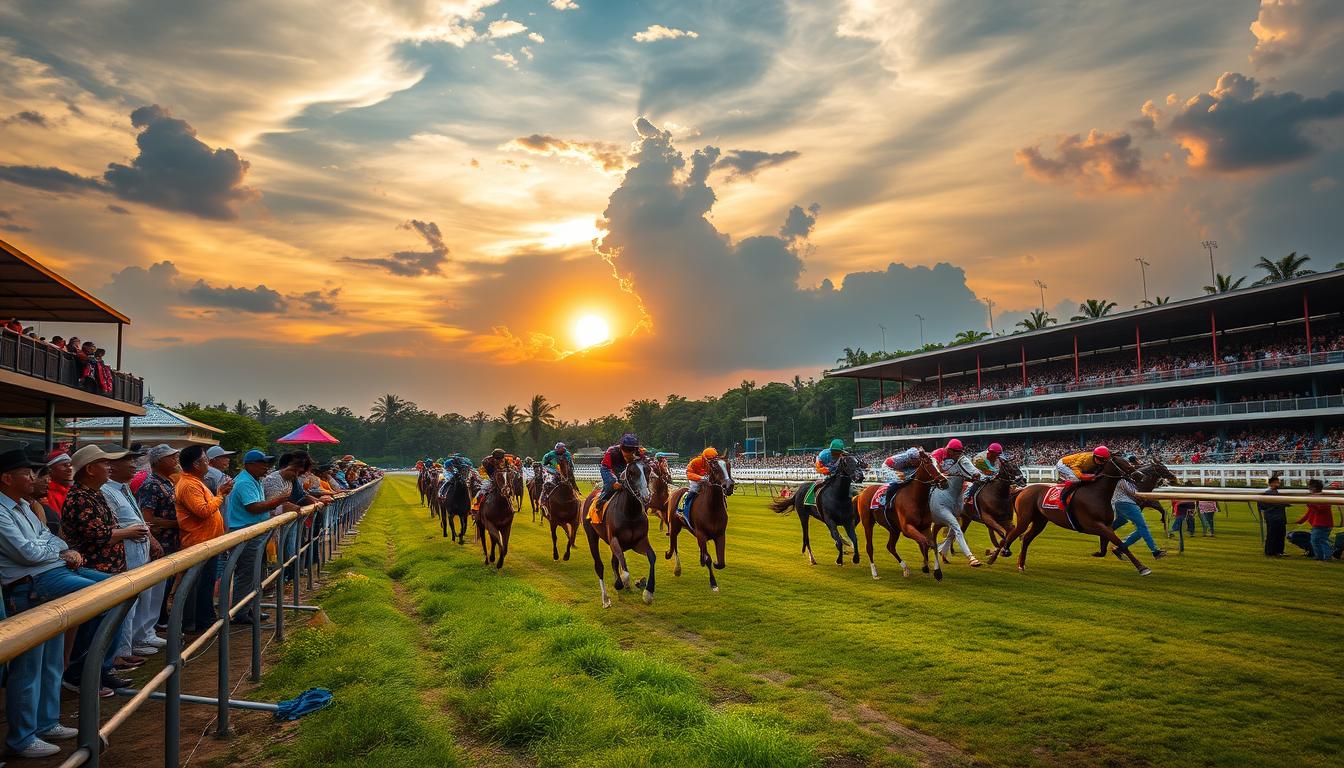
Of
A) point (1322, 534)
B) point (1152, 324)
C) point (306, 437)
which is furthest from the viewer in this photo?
point (1152, 324)

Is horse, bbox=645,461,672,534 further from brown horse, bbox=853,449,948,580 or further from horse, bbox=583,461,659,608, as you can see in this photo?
brown horse, bbox=853,449,948,580

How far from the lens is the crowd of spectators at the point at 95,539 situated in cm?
391

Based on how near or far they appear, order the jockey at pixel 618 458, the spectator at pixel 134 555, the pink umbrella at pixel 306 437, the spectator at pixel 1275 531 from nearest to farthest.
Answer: the spectator at pixel 134 555 < the jockey at pixel 618 458 < the spectator at pixel 1275 531 < the pink umbrella at pixel 306 437

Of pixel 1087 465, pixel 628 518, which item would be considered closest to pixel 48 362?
pixel 628 518

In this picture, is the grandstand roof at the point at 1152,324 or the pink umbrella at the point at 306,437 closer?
the pink umbrella at the point at 306,437

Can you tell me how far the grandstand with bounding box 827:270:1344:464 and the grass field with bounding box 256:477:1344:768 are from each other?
95.7 ft

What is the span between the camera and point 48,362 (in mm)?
19656

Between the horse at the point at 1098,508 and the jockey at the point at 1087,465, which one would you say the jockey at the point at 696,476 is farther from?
the jockey at the point at 1087,465

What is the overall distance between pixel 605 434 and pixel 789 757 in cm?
12568

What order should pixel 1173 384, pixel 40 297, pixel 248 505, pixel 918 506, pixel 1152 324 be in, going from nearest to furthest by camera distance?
1. pixel 248 505
2. pixel 918 506
3. pixel 40 297
4. pixel 1173 384
5. pixel 1152 324

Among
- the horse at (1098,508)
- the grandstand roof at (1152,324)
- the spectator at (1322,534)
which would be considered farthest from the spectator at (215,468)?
the grandstand roof at (1152,324)

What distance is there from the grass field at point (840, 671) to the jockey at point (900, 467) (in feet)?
4.75

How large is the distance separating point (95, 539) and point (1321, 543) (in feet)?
53.4

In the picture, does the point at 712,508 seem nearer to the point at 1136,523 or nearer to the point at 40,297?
the point at 1136,523
